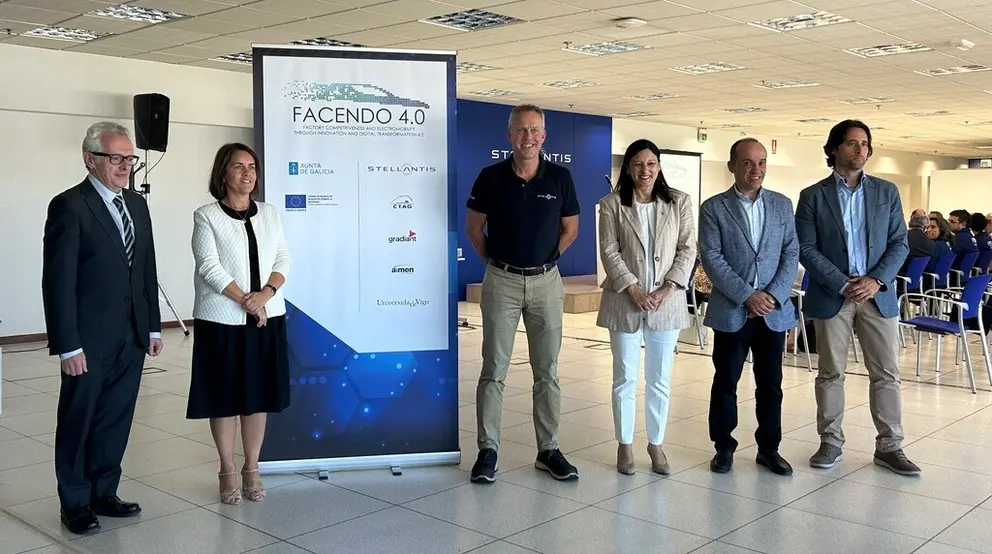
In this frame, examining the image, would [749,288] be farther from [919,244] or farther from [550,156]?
[550,156]

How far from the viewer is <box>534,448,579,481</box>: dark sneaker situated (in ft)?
13.8

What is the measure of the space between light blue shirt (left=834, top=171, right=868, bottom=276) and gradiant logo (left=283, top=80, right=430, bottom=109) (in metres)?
2.04

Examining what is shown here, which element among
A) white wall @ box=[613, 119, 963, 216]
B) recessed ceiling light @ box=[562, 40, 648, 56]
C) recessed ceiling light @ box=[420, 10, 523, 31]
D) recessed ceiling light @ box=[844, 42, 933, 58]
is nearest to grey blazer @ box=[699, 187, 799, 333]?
recessed ceiling light @ box=[420, 10, 523, 31]

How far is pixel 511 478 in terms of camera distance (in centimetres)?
428

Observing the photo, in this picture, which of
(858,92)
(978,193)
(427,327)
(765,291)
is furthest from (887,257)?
(978,193)

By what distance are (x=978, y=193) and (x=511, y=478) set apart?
24.8 metres

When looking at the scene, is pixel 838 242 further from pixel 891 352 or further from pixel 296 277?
pixel 296 277

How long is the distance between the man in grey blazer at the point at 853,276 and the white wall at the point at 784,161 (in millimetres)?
12532

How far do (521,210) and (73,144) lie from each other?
739cm

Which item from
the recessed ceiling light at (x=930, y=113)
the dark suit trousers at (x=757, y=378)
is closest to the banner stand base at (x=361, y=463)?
the dark suit trousers at (x=757, y=378)

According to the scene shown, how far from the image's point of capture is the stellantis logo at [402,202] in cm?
433

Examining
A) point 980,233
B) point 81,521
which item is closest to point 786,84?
point 980,233

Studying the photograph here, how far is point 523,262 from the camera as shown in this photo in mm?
4184

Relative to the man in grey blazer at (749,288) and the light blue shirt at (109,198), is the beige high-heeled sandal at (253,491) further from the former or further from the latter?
the man in grey blazer at (749,288)
